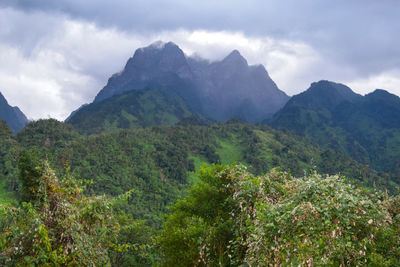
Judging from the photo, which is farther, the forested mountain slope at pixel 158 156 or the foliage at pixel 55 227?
the forested mountain slope at pixel 158 156

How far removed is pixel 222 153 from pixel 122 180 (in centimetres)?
6812

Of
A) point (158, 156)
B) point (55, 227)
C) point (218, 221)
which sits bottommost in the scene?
point (218, 221)

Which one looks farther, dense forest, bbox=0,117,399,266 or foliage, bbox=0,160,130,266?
foliage, bbox=0,160,130,266

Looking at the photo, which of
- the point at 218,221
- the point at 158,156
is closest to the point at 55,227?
the point at 218,221

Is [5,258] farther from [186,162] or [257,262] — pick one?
[186,162]

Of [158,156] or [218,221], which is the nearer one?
[218,221]

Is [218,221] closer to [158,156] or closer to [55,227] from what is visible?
[55,227]

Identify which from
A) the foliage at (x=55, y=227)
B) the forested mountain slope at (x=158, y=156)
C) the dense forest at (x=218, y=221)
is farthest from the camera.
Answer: the forested mountain slope at (x=158, y=156)

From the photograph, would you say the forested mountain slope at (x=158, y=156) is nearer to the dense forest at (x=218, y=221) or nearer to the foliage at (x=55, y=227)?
the dense forest at (x=218, y=221)

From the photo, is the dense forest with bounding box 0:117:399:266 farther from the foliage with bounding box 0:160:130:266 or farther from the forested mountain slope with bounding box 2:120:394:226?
the forested mountain slope with bounding box 2:120:394:226

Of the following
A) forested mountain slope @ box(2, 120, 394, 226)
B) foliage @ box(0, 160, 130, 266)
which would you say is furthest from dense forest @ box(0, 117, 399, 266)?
forested mountain slope @ box(2, 120, 394, 226)

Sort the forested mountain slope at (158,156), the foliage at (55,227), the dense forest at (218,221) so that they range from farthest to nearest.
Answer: the forested mountain slope at (158,156) < the foliage at (55,227) < the dense forest at (218,221)

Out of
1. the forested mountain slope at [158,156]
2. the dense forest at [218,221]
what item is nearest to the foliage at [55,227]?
the dense forest at [218,221]

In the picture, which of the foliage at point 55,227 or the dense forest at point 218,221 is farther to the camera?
the foliage at point 55,227
